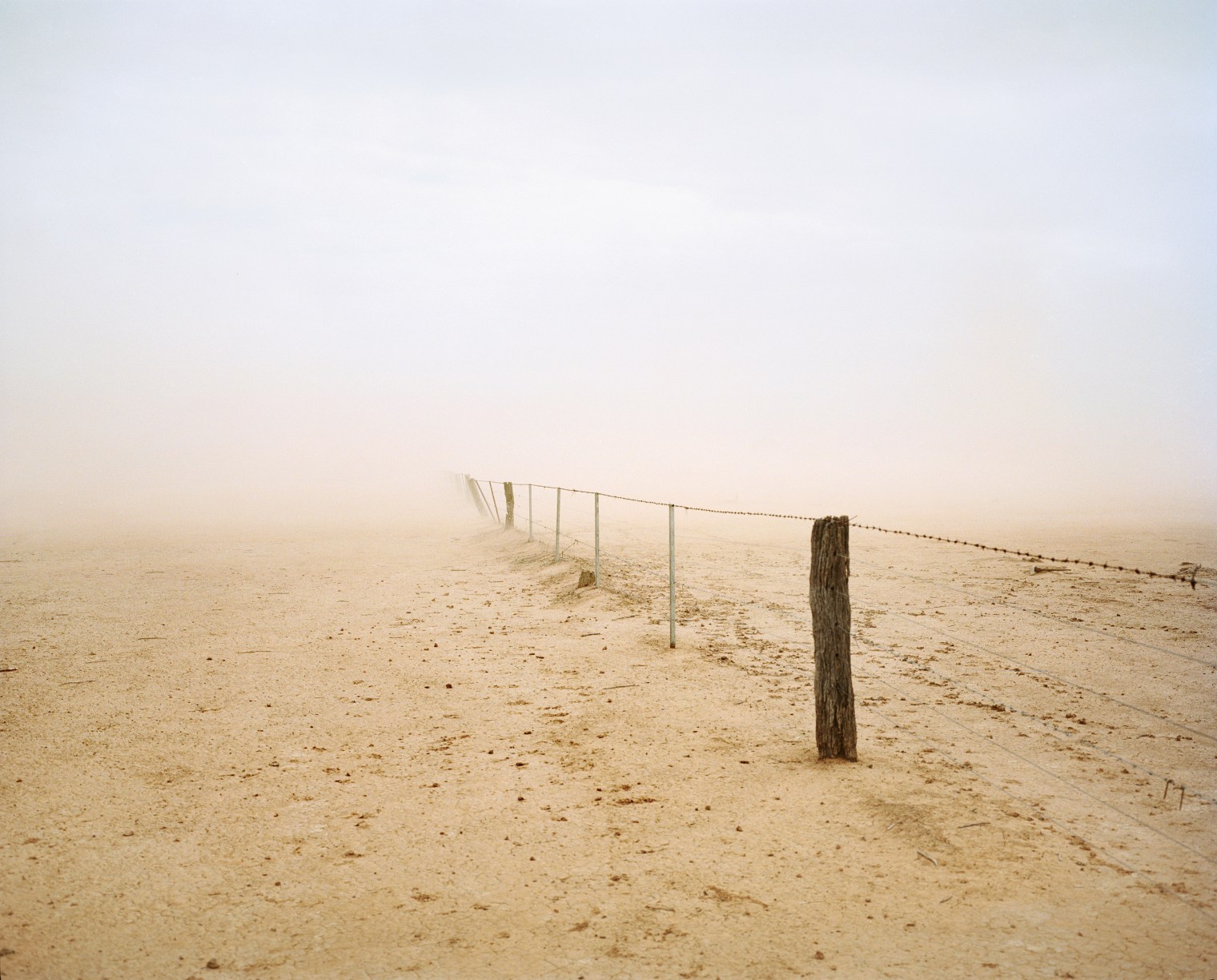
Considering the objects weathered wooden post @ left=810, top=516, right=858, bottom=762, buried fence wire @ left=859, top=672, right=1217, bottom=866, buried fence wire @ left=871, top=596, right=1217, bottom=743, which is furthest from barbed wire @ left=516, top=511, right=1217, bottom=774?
weathered wooden post @ left=810, top=516, right=858, bottom=762

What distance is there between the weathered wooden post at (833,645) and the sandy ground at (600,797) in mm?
225

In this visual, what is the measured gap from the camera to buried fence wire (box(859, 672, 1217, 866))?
15.2ft

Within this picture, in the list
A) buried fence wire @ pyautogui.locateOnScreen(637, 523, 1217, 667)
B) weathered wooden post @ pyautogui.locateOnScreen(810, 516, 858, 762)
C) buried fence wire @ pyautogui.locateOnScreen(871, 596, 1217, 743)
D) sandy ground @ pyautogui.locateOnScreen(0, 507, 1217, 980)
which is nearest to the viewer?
sandy ground @ pyautogui.locateOnScreen(0, 507, 1217, 980)

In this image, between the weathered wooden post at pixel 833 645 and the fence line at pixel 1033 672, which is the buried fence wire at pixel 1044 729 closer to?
the fence line at pixel 1033 672

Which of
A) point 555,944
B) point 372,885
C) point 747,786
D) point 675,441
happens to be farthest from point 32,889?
point 675,441

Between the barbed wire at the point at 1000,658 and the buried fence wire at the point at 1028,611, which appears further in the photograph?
the buried fence wire at the point at 1028,611

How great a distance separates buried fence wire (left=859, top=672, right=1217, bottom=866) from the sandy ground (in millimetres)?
29

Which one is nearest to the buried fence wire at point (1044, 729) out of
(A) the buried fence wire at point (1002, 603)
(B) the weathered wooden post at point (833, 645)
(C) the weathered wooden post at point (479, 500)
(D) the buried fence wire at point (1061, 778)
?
(D) the buried fence wire at point (1061, 778)

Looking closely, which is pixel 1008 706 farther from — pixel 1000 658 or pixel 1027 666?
pixel 1000 658

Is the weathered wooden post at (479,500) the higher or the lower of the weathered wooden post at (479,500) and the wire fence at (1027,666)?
the higher

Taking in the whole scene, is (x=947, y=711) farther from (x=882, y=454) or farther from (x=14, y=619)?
(x=882, y=454)

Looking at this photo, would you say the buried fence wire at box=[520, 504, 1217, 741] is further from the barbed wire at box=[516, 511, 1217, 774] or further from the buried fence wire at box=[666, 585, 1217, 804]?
the buried fence wire at box=[666, 585, 1217, 804]

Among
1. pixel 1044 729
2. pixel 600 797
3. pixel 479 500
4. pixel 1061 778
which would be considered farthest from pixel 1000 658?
pixel 479 500

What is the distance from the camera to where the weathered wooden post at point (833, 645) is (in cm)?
591
